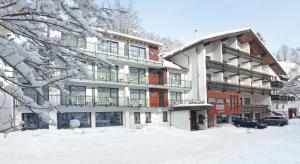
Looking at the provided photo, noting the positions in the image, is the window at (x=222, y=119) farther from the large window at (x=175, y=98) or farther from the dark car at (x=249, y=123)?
the large window at (x=175, y=98)

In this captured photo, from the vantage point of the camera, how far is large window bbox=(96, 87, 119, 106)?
102 feet

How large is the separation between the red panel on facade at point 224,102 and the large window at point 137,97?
8.82m

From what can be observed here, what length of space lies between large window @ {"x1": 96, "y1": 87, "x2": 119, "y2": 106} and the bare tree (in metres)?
26.5

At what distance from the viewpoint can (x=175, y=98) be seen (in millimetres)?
39031

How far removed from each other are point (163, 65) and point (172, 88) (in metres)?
3.26

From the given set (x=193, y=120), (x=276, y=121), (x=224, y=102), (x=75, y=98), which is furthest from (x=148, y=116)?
(x=276, y=121)

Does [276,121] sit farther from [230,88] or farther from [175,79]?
[175,79]

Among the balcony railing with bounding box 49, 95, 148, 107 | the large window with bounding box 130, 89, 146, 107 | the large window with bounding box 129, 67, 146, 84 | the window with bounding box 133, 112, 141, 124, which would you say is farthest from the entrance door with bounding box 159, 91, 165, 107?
the window with bounding box 133, 112, 141, 124

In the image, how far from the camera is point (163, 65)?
121ft

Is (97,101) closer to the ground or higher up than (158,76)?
closer to the ground

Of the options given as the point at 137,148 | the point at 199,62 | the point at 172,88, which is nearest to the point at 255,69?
the point at 199,62

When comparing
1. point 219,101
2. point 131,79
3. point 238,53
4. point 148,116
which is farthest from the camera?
point 238,53

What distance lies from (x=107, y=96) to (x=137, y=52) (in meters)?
6.51

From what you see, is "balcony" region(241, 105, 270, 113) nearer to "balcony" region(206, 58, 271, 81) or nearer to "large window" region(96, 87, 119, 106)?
"balcony" region(206, 58, 271, 81)
